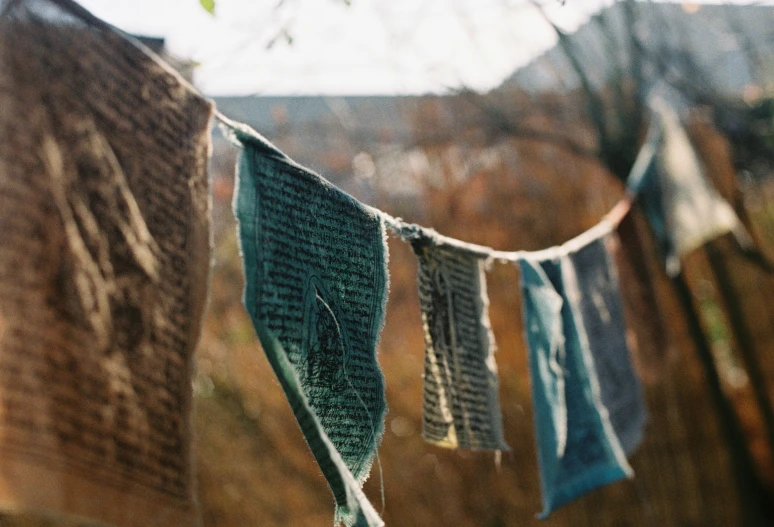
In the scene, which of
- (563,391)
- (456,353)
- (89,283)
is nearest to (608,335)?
(563,391)

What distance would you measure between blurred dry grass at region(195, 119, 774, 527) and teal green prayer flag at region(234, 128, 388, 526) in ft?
7.04

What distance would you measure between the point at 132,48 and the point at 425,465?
2733 millimetres

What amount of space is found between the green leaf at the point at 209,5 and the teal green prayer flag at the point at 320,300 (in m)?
0.31

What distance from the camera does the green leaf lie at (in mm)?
1074

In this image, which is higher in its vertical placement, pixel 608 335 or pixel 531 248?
pixel 531 248

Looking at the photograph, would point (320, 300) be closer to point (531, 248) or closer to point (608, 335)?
point (608, 335)

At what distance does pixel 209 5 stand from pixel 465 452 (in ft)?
8.30

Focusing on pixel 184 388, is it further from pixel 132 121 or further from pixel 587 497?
pixel 587 497

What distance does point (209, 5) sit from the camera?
42.6 inches

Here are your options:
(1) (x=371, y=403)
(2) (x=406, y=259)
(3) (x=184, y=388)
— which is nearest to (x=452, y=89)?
(2) (x=406, y=259)

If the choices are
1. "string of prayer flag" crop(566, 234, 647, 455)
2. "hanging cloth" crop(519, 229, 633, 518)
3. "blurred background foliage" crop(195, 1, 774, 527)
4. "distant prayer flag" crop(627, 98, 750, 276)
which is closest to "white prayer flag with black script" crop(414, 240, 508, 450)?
"hanging cloth" crop(519, 229, 633, 518)

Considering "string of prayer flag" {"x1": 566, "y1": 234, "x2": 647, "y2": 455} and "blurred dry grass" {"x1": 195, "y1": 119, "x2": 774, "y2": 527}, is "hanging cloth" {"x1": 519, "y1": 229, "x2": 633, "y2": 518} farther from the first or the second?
"blurred dry grass" {"x1": 195, "y1": 119, "x2": 774, "y2": 527}

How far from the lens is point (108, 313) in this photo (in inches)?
27.5

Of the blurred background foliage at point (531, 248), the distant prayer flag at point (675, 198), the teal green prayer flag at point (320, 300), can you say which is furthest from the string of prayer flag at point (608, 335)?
the teal green prayer flag at point (320, 300)
